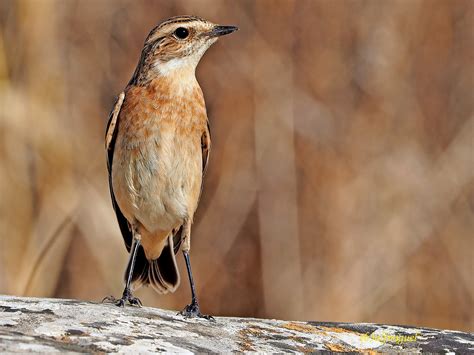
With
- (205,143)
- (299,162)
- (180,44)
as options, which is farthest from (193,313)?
(299,162)

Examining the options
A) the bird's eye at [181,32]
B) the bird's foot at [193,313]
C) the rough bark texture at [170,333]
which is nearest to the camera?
the rough bark texture at [170,333]

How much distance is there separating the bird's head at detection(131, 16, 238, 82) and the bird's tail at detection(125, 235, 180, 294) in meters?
1.06

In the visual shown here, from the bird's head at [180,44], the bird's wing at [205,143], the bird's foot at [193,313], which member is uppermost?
the bird's head at [180,44]

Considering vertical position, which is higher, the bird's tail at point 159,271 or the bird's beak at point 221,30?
the bird's beak at point 221,30

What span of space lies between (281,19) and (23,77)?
2023mm

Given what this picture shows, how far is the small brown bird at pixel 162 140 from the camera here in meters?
5.61

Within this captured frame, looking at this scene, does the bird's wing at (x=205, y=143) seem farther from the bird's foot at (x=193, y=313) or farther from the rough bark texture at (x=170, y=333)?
the rough bark texture at (x=170, y=333)

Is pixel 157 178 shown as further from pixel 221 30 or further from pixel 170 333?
pixel 170 333

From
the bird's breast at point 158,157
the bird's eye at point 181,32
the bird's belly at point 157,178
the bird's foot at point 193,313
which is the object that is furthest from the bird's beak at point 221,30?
the bird's foot at point 193,313

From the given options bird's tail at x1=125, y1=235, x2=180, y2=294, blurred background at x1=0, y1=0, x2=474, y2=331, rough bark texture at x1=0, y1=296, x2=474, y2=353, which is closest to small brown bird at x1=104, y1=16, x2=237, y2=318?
bird's tail at x1=125, y1=235, x2=180, y2=294

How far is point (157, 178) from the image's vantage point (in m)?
5.60

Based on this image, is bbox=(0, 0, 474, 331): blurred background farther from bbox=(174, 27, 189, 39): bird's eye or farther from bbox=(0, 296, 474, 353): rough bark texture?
bbox=(0, 296, 474, 353): rough bark texture

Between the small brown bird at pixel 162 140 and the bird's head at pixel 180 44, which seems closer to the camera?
the small brown bird at pixel 162 140

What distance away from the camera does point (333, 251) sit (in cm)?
764
